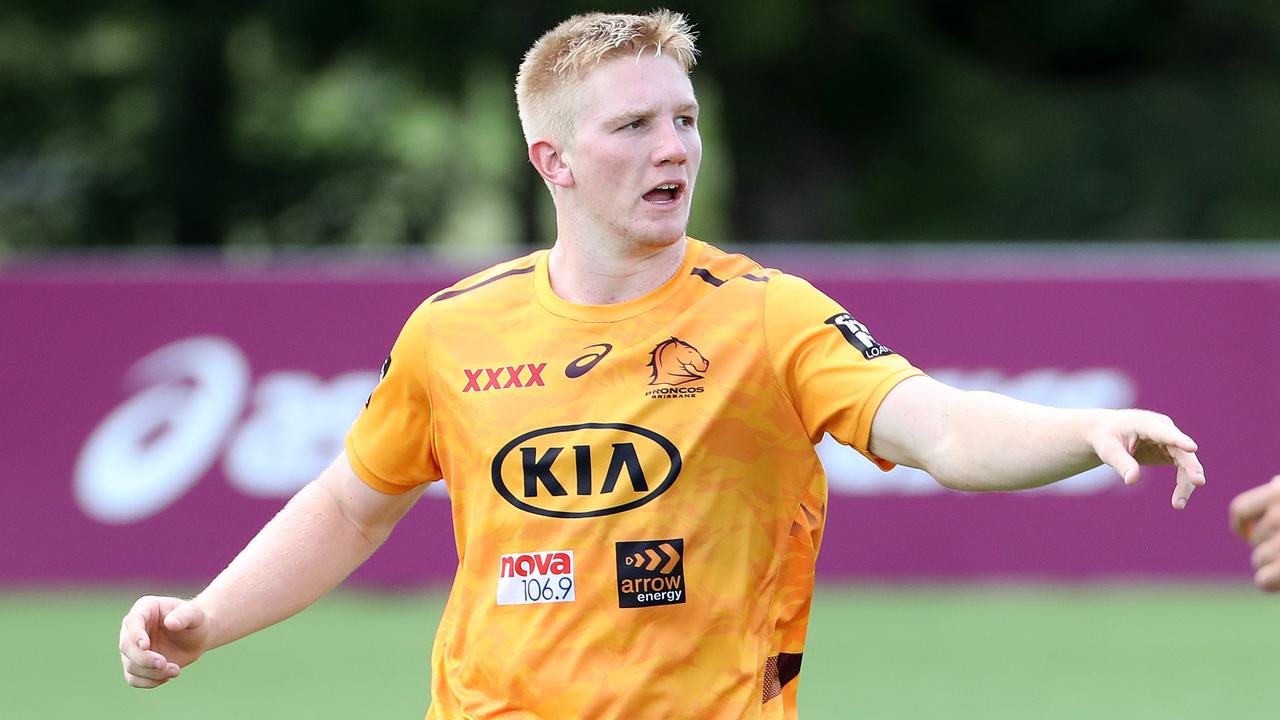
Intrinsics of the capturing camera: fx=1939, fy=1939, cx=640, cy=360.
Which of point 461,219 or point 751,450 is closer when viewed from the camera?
point 751,450

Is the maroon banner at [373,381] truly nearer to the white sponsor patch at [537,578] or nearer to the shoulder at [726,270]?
the shoulder at [726,270]

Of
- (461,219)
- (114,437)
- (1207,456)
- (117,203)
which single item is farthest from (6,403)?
(461,219)

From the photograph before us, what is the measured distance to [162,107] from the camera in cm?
1992

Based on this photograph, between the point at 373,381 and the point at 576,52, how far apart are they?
302 inches

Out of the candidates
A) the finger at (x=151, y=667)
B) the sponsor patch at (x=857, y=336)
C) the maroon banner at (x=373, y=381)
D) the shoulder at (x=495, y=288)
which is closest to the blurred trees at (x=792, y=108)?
the maroon banner at (x=373, y=381)

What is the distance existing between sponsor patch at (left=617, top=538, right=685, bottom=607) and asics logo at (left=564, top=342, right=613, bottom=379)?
14.3 inches

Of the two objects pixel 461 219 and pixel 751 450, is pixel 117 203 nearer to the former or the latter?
pixel 461 219

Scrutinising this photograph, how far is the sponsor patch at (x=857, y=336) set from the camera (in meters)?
3.76

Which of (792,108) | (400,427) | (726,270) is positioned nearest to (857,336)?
(726,270)

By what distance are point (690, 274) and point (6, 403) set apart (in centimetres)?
868

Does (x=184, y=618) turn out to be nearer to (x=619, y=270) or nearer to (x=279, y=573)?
(x=279, y=573)

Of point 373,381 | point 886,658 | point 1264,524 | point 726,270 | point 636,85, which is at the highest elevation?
point 636,85

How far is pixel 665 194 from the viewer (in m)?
3.96

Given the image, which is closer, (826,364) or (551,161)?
(826,364)
